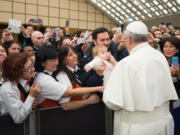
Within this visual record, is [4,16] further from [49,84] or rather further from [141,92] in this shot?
[141,92]

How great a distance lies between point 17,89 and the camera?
2.00 metres

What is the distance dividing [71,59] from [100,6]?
2117cm

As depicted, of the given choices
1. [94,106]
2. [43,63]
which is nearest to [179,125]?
[94,106]

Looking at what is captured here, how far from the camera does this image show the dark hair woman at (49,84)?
212 centimetres

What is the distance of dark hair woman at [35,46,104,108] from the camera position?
83.7 inches

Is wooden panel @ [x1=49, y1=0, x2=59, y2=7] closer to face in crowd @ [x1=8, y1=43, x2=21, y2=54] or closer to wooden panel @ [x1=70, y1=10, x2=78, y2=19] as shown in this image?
wooden panel @ [x1=70, y1=10, x2=78, y2=19]

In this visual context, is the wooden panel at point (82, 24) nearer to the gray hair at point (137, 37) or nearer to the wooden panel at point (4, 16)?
the wooden panel at point (4, 16)

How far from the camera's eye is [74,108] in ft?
7.32

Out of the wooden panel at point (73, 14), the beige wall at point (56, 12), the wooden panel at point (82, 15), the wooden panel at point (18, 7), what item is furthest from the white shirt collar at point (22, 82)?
the wooden panel at point (82, 15)

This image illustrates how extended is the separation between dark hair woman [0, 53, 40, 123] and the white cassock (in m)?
0.77

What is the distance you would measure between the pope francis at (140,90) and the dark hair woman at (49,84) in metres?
0.45

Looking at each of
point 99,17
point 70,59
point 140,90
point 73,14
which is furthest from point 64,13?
point 140,90

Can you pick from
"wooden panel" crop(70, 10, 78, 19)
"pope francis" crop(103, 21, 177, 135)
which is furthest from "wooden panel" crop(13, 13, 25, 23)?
"pope francis" crop(103, 21, 177, 135)

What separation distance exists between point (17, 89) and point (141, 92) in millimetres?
1217
